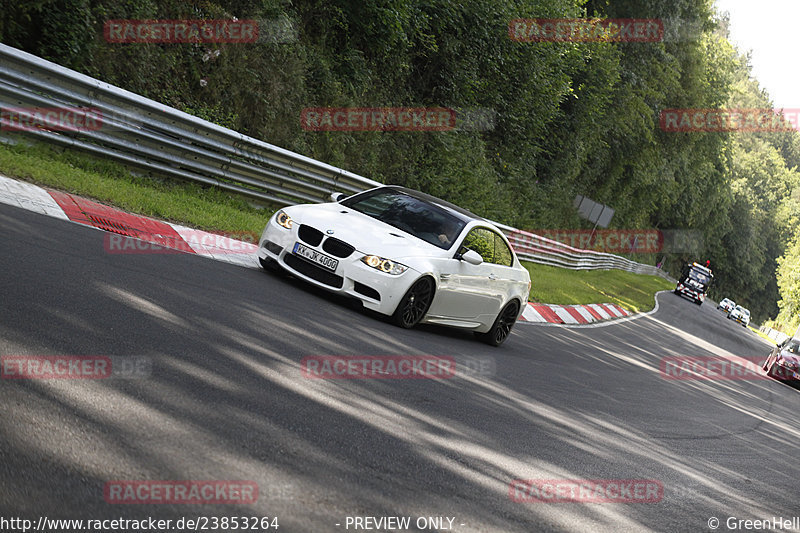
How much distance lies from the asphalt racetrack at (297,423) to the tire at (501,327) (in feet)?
2.67

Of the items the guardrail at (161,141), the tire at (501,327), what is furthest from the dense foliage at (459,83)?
the tire at (501,327)

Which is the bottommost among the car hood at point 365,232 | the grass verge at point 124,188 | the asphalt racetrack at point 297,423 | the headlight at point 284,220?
the grass verge at point 124,188

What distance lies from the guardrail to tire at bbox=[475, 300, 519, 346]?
5.29 m

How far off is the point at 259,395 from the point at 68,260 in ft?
9.18

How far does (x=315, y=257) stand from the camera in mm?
8945

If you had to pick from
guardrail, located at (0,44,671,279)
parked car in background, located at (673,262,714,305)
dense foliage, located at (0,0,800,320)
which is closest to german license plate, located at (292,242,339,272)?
guardrail, located at (0,44,671,279)

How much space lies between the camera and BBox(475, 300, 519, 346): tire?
429 inches

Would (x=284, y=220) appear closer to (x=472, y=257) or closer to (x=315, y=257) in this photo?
(x=315, y=257)

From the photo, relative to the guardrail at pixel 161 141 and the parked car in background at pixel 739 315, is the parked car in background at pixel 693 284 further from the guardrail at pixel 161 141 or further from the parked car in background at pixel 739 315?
the guardrail at pixel 161 141

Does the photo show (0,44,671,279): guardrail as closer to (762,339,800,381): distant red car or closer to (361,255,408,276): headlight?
(361,255,408,276): headlight

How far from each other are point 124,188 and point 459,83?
58.1 ft

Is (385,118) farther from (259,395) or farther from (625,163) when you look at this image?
(625,163)

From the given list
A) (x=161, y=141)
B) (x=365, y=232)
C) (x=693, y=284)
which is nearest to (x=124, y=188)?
(x=161, y=141)

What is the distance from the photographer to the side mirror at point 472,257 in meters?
9.63
